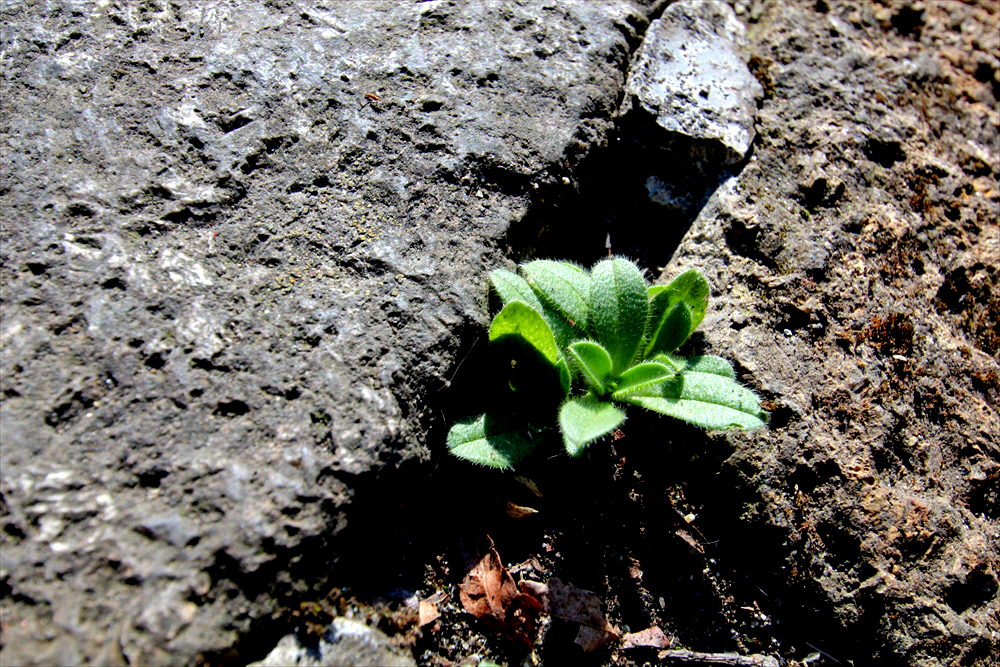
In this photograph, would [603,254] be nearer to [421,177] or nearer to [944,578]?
[421,177]

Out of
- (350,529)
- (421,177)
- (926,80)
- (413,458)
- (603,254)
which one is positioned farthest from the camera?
(926,80)

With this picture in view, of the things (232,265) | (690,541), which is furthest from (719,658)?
(232,265)

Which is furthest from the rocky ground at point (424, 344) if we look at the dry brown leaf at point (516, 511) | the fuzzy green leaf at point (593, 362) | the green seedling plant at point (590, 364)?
the fuzzy green leaf at point (593, 362)

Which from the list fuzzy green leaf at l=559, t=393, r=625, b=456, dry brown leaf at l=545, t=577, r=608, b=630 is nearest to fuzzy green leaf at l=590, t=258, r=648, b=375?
fuzzy green leaf at l=559, t=393, r=625, b=456

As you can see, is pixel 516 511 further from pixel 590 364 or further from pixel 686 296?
pixel 686 296

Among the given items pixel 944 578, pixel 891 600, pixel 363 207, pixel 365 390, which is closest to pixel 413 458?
pixel 365 390

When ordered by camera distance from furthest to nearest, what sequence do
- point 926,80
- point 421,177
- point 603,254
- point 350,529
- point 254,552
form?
point 926,80
point 603,254
point 421,177
point 350,529
point 254,552

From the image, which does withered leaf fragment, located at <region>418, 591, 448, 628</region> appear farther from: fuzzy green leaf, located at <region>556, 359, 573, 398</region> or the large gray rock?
fuzzy green leaf, located at <region>556, 359, 573, 398</region>

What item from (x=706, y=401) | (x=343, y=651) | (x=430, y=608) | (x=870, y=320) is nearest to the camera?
(x=343, y=651)
